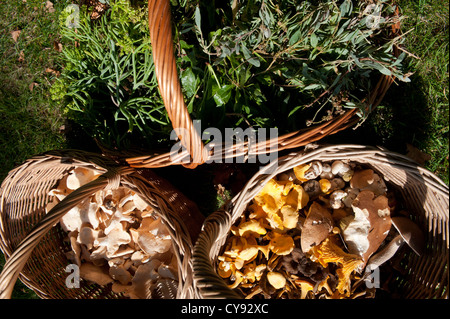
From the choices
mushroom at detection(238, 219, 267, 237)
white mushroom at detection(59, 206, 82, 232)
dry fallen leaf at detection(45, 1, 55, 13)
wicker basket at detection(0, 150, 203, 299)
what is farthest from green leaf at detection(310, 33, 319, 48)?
dry fallen leaf at detection(45, 1, 55, 13)

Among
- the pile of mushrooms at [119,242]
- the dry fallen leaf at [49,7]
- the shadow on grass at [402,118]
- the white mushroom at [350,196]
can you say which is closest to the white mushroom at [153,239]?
the pile of mushrooms at [119,242]

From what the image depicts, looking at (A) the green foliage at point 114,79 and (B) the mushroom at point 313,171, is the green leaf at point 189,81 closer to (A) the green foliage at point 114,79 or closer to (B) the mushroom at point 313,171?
(A) the green foliage at point 114,79

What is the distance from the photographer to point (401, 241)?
163cm

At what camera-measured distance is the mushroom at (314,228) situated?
154 cm

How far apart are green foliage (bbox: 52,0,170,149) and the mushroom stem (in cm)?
117

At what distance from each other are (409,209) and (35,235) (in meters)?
1.69

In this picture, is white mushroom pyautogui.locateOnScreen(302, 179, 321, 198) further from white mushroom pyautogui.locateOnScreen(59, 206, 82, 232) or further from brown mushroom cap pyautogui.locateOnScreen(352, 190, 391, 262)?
white mushroom pyautogui.locateOnScreen(59, 206, 82, 232)

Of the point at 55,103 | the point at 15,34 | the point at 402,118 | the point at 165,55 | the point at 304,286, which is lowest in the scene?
the point at 304,286

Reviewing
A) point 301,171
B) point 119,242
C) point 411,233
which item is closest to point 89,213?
point 119,242

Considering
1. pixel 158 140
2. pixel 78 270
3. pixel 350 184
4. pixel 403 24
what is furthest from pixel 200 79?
pixel 403 24

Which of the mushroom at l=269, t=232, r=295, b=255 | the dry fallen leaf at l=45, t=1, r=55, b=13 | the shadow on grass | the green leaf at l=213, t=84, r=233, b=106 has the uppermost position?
the dry fallen leaf at l=45, t=1, r=55, b=13

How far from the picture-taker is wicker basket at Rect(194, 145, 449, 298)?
4.58 ft

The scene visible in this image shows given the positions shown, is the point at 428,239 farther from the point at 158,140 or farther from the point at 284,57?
the point at 158,140

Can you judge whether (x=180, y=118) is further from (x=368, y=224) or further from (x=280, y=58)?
(x=368, y=224)
